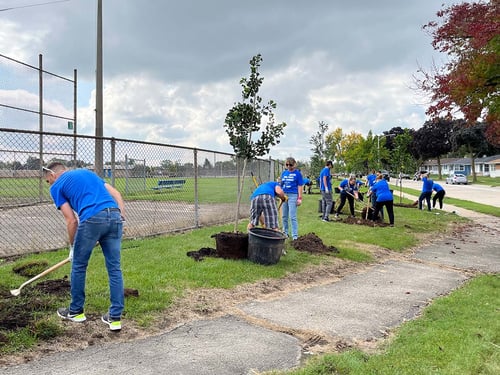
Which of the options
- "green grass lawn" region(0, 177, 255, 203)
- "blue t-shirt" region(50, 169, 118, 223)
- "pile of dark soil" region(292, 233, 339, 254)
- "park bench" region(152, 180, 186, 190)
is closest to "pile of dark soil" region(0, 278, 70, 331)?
"blue t-shirt" region(50, 169, 118, 223)

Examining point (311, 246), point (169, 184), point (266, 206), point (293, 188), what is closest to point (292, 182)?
point (293, 188)

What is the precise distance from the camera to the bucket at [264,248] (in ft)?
22.8

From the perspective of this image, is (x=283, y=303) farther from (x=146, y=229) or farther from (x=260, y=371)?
(x=146, y=229)

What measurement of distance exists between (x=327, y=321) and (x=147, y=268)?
8.92 feet

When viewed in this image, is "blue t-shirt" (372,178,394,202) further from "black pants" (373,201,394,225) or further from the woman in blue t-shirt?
the woman in blue t-shirt

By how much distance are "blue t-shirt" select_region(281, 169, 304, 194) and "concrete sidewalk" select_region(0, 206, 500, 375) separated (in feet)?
7.80

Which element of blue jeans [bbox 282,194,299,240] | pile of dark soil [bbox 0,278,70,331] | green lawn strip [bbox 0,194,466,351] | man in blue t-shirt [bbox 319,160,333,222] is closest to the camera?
pile of dark soil [bbox 0,278,70,331]

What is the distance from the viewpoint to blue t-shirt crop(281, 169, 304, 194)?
30.2ft

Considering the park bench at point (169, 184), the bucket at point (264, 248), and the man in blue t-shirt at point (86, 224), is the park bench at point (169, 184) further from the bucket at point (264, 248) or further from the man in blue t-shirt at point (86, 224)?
the man in blue t-shirt at point (86, 224)

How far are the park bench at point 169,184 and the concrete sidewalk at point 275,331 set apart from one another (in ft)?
16.2

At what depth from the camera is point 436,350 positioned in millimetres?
3814

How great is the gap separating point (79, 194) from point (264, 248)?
3.54m

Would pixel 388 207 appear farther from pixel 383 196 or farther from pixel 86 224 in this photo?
pixel 86 224

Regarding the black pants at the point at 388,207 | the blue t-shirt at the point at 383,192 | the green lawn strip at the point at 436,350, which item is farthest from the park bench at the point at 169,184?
the green lawn strip at the point at 436,350
